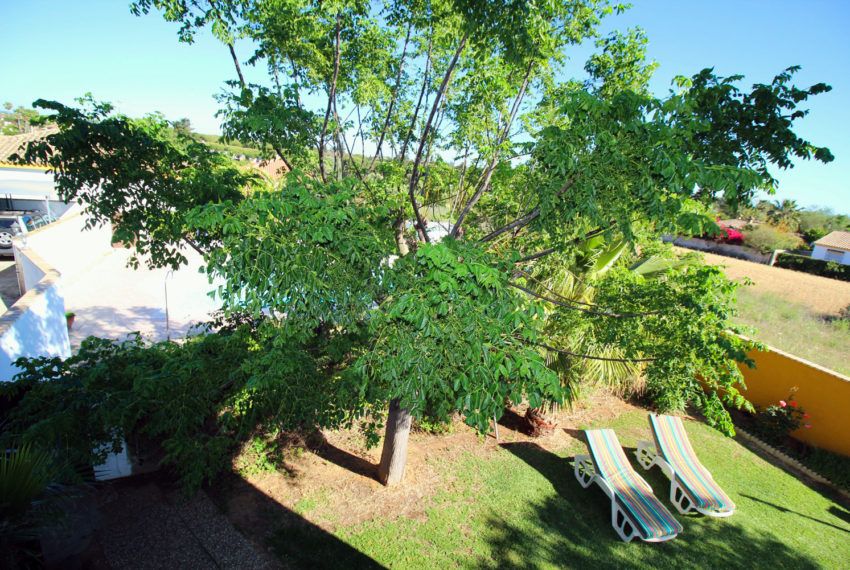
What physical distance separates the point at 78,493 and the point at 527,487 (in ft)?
18.7

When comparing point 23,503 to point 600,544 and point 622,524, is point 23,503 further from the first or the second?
point 622,524

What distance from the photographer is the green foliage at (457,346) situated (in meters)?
2.86

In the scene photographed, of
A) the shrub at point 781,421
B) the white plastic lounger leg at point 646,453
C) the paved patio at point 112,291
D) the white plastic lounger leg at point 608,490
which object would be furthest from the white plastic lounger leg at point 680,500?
the paved patio at point 112,291

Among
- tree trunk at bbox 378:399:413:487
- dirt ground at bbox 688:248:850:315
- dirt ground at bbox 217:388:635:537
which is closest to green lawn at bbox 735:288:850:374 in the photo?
dirt ground at bbox 688:248:850:315

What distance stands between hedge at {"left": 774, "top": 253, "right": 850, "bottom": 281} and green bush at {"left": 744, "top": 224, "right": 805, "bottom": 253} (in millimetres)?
4012

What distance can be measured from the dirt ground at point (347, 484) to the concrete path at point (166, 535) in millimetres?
252

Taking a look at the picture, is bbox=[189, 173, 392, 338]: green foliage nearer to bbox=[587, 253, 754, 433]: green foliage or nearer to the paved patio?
bbox=[587, 253, 754, 433]: green foliage

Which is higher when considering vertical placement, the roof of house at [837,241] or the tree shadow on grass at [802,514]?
the roof of house at [837,241]

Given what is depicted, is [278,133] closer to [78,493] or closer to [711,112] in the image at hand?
[78,493]

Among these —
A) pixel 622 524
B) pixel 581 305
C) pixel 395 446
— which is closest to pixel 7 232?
pixel 395 446

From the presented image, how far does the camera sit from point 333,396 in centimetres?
476

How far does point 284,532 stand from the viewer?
16.9 feet

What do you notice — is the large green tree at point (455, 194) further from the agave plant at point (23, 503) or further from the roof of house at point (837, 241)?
the roof of house at point (837, 241)

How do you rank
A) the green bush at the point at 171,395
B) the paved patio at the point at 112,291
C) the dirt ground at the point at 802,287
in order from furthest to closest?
the dirt ground at the point at 802,287
the paved patio at the point at 112,291
the green bush at the point at 171,395
